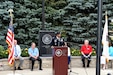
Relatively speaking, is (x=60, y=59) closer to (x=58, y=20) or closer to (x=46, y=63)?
(x=46, y=63)

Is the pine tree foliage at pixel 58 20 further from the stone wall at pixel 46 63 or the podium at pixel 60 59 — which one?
the podium at pixel 60 59

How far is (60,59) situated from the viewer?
41.2 ft

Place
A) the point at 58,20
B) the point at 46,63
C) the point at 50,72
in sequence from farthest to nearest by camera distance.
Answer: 1. the point at 58,20
2. the point at 46,63
3. the point at 50,72

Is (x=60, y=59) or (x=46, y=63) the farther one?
(x=46, y=63)

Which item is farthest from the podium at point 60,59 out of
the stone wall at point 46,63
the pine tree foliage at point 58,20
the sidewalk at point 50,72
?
the pine tree foliage at point 58,20

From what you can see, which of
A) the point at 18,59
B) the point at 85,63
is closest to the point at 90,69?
the point at 85,63

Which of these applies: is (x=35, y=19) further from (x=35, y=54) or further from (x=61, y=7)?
(x=35, y=54)

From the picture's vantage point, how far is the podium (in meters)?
12.5

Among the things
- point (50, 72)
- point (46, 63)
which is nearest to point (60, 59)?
point (50, 72)

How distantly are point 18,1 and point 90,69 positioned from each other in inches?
267

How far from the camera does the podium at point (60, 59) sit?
1249cm

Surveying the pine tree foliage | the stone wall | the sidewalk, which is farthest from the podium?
the pine tree foliage

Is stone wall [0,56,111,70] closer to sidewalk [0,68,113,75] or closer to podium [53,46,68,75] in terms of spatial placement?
sidewalk [0,68,113,75]

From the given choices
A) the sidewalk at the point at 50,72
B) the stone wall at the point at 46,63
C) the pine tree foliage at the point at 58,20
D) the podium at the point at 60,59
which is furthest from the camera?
the pine tree foliage at the point at 58,20
